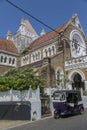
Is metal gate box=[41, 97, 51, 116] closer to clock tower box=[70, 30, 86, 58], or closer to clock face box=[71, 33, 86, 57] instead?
clock tower box=[70, 30, 86, 58]

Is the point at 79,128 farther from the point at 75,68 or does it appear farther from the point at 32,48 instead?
the point at 32,48

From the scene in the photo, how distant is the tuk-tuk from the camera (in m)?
15.6

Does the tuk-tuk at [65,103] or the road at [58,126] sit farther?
the tuk-tuk at [65,103]

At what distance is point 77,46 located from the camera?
35.8 m

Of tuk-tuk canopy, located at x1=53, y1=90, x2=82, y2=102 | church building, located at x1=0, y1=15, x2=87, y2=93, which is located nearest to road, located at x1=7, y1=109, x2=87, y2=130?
tuk-tuk canopy, located at x1=53, y1=90, x2=82, y2=102

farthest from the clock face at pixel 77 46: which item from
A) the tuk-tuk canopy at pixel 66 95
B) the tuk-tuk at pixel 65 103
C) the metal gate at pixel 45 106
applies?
the tuk-tuk at pixel 65 103

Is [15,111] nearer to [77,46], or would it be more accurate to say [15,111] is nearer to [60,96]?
[60,96]

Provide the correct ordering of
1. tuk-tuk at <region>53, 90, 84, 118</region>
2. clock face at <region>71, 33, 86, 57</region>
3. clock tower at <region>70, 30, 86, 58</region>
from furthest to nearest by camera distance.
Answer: clock face at <region>71, 33, 86, 57</region>
clock tower at <region>70, 30, 86, 58</region>
tuk-tuk at <region>53, 90, 84, 118</region>

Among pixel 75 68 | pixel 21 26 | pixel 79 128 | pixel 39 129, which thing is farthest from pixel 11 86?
pixel 21 26

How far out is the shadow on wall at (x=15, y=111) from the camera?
1566cm

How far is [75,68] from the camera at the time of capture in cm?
2744

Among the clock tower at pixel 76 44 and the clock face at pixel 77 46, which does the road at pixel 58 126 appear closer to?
the clock tower at pixel 76 44

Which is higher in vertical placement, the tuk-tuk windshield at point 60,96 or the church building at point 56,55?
the church building at point 56,55

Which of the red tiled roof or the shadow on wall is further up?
the red tiled roof
